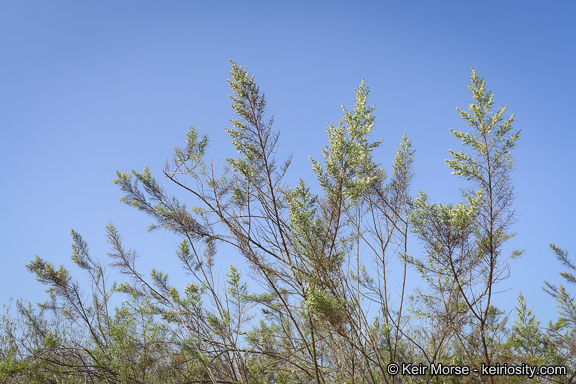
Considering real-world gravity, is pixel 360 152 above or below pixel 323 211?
above

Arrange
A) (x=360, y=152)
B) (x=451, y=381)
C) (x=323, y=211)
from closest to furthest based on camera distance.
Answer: (x=360, y=152), (x=323, y=211), (x=451, y=381)

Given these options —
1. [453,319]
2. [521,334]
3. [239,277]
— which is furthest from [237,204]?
[521,334]

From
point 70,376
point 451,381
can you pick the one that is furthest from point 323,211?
point 70,376

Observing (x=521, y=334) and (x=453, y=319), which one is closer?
(x=453, y=319)

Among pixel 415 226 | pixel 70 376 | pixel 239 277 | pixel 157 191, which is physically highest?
pixel 157 191

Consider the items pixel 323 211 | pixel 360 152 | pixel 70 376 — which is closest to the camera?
pixel 360 152

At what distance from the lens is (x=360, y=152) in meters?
4.25

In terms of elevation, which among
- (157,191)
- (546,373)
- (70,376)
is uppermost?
(157,191)

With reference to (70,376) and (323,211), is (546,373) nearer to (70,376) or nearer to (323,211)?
(323,211)

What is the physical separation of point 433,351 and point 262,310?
2188 mm

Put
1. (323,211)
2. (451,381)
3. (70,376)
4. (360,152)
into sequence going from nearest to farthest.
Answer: (360,152), (323,211), (451,381), (70,376)

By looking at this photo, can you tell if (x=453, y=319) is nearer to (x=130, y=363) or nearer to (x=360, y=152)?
(x=360, y=152)

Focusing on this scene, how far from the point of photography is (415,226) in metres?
4.60

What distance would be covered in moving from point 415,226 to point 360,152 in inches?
43.0
